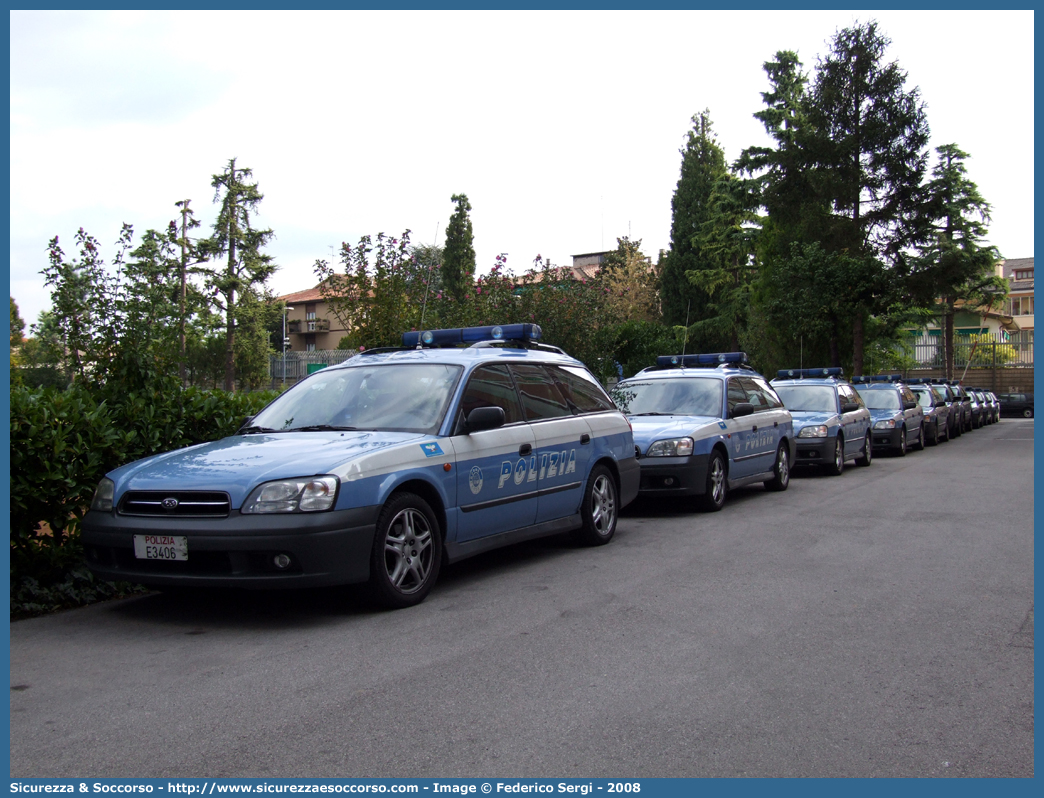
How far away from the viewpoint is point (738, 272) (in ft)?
158

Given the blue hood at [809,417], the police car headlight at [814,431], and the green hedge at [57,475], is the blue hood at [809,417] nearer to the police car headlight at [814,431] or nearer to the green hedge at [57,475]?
the police car headlight at [814,431]

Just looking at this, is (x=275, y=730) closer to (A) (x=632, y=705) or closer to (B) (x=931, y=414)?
(A) (x=632, y=705)

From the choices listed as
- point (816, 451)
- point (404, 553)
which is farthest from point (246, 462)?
point (816, 451)

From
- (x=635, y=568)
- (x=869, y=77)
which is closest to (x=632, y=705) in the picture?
(x=635, y=568)

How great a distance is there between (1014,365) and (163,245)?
55.9 metres

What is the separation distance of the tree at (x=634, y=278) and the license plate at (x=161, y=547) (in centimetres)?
5031

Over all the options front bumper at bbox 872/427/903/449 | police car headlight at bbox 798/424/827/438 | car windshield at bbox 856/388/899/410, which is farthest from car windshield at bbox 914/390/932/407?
police car headlight at bbox 798/424/827/438

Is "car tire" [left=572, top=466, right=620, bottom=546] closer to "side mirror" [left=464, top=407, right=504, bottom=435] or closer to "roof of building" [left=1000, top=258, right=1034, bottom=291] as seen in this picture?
"side mirror" [left=464, top=407, right=504, bottom=435]

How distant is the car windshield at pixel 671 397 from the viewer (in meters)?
12.0

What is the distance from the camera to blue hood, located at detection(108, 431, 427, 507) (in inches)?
220

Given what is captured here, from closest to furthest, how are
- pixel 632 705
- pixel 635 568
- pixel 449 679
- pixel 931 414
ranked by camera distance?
pixel 632 705, pixel 449 679, pixel 635 568, pixel 931 414

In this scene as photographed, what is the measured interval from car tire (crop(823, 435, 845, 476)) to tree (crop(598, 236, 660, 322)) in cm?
3919

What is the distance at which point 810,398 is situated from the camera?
1675cm

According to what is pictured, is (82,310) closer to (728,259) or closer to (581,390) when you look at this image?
(581,390)
